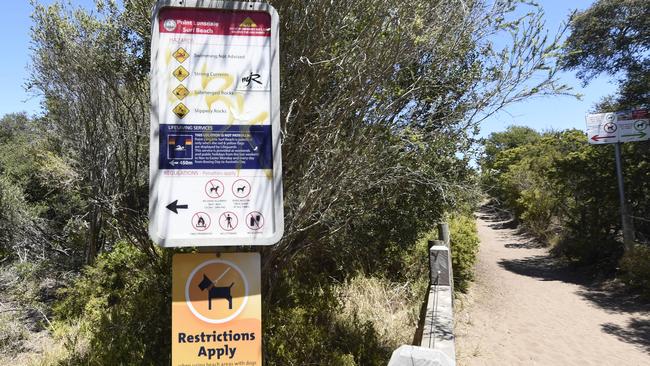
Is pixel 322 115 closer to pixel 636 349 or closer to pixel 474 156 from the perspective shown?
pixel 474 156

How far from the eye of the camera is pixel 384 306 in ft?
24.0

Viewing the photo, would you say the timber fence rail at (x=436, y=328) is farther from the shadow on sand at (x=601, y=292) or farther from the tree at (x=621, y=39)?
the tree at (x=621, y=39)

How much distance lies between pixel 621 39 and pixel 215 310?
14.5 m

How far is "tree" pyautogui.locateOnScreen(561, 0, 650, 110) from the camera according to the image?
1231cm

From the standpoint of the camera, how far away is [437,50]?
14.1 feet

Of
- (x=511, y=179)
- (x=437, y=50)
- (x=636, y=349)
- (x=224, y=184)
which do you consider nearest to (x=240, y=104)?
(x=224, y=184)

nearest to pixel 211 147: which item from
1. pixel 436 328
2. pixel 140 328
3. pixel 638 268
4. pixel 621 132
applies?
pixel 140 328

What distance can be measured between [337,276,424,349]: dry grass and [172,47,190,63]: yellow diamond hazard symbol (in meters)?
3.93

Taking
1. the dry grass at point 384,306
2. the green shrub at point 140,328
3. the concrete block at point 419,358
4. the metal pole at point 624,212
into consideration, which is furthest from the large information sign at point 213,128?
the metal pole at point 624,212

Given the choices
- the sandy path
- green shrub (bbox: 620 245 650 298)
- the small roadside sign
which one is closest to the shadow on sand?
the sandy path

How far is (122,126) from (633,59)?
13.5 meters

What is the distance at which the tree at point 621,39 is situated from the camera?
485 inches

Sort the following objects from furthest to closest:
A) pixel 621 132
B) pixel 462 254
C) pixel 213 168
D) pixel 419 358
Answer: pixel 621 132, pixel 462 254, pixel 213 168, pixel 419 358

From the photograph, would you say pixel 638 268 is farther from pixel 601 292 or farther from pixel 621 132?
pixel 621 132
